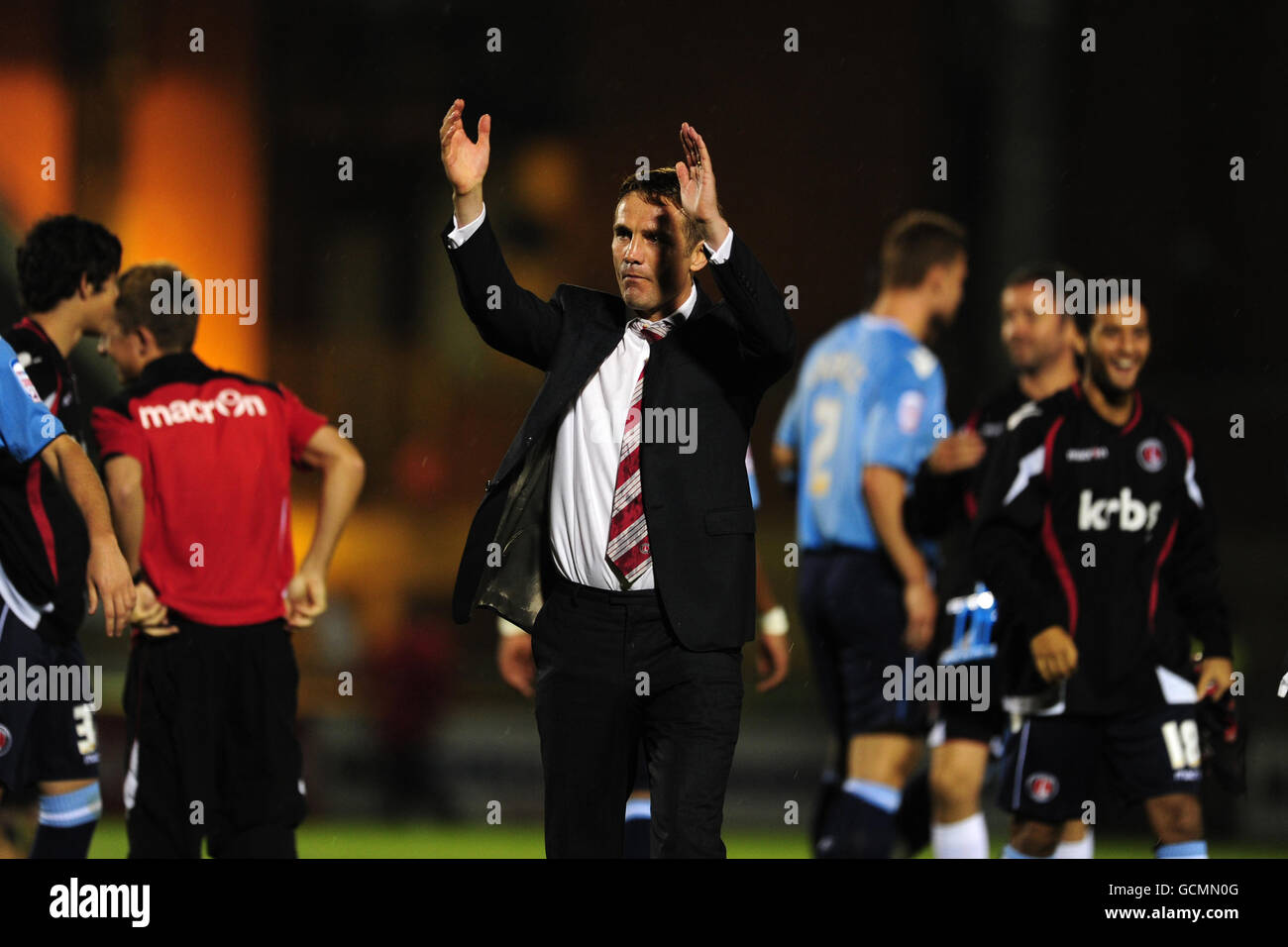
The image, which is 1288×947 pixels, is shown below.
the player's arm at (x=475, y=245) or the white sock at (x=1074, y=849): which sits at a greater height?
the player's arm at (x=475, y=245)

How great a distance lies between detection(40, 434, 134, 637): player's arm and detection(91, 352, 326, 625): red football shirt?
0.73m

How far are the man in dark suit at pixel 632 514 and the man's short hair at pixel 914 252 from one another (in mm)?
2646

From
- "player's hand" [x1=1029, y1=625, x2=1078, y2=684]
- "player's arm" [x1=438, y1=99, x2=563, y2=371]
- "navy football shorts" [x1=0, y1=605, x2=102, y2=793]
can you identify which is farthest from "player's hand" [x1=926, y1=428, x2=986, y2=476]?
"navy football shorts" [x1=0, y1=605, x2=102, y2=793]

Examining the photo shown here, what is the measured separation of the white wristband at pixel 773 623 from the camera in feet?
15.5

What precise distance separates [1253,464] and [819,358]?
4.93 metres

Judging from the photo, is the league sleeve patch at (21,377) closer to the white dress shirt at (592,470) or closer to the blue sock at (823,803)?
the white dress shirt at (592,470)

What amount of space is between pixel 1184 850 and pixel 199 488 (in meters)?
3.14

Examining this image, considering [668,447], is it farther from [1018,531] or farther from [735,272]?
[1018,531]

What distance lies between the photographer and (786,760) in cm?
826

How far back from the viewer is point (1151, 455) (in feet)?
16.4

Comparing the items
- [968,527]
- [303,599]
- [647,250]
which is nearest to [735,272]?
[647,250]

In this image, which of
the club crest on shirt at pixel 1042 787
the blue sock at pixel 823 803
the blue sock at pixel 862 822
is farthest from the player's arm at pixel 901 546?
the club crest on shirt at pixel 1042 787

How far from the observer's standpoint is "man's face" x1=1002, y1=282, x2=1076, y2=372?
588cm
